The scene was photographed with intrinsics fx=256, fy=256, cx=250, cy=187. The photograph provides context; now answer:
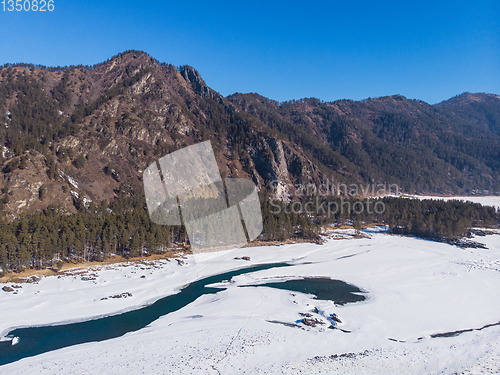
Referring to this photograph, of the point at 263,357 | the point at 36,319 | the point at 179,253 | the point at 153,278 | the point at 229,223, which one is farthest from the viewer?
the point at 229,223

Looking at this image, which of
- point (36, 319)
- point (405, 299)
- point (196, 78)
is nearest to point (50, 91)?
point (196, 78)

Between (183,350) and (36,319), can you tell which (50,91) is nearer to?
Result: (36,319)

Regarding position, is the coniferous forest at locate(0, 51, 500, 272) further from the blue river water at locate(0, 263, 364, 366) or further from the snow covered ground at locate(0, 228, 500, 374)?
the blue river water at locate(0, 263, 364, 366)
